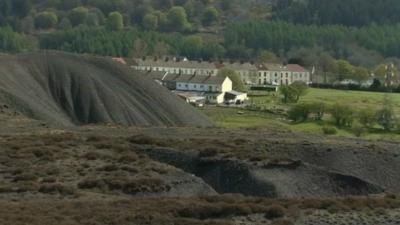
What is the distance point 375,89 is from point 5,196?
101 meters

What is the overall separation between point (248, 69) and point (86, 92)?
8661 cm

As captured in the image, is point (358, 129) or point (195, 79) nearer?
point (358, 129)

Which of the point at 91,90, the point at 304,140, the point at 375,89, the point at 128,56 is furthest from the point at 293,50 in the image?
the point at 304,140

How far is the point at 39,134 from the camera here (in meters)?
42.5

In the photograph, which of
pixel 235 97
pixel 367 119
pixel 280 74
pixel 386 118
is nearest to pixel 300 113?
pixel 367 119

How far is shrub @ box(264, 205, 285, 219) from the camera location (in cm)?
2645

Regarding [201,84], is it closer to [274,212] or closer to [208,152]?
[208,152]

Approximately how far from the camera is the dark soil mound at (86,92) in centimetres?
5812

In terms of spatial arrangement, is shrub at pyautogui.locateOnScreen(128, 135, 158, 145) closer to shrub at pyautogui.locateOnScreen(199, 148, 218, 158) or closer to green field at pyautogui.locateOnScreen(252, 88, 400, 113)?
shrub at pyautogui.locateOnScreen(199, 148, 218, 158)

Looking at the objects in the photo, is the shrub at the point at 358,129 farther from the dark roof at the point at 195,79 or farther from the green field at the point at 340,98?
the dark roof at the point at 195,79

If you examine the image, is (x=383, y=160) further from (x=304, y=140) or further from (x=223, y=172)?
(x=223, y=172)

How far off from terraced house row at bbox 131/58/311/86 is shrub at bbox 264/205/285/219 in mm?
115357

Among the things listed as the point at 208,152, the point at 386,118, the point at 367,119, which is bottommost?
the point at 367,119

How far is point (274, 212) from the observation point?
26.6 metres
